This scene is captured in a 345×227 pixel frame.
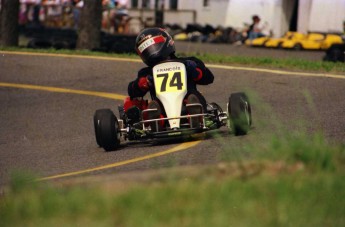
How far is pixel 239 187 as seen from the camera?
20.7ft

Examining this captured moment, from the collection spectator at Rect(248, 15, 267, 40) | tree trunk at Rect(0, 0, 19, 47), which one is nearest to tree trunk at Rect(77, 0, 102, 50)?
tree trunk at Rect(0, 0, 19, 47)

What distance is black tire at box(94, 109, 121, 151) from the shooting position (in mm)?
10484

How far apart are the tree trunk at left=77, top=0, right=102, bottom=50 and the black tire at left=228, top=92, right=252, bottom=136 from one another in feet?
43.7

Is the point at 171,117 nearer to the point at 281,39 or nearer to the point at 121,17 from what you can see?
the point at 281,39

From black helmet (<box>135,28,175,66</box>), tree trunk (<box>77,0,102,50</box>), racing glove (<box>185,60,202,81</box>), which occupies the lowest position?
tree trunk (<box>77,0,102,50</box>)

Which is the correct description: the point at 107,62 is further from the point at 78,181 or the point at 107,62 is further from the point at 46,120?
the point at 78,181

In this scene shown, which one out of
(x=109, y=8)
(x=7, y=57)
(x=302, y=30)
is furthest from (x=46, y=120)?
(x=109, y=8)

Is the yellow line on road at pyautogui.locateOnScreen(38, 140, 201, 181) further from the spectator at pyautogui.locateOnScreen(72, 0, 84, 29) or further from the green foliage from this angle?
the spectator at pyautogui.locateOnScreen(72, 0, 84, 29)

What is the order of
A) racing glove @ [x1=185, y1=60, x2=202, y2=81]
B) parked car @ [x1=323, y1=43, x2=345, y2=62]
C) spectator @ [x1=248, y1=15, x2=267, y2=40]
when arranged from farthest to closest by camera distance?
spectator @ [x1=248, y1=15, x2=267, y2=40], parked car @ [x1=323, y1=43, x2=345, y2=62], racing glove @ [x1=185, y1=60, x2=202, y2=81]

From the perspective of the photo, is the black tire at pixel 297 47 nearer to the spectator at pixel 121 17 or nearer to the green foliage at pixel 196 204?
the spectator at pixel 121 17

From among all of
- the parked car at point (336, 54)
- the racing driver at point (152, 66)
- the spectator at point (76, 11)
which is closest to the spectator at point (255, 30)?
the spectator at point (76, 11)

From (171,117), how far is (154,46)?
33.9 inches

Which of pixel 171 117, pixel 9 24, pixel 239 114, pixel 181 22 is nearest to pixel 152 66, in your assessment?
pixel 171 117

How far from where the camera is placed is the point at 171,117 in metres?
10.4
